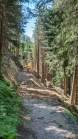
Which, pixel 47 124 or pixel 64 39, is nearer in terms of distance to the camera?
pixel 47 124

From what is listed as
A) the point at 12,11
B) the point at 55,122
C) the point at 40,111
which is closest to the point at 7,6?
the point at 12,11

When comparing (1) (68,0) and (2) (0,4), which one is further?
(2) (0,4)

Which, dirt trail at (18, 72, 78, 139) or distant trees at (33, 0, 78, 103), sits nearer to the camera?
dirt trail at (18, 72, 78, 139)

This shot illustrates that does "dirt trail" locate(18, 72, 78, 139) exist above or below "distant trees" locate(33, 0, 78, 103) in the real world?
below

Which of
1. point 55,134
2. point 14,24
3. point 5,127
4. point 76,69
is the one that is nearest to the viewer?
point 5,127

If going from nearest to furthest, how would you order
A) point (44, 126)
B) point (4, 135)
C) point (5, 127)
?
1. point (4, 135)
2. point (5, 127)
3. point (44, 126)

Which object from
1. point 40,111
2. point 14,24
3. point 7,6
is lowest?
point 40,111

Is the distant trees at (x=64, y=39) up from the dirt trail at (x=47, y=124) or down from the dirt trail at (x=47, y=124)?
up

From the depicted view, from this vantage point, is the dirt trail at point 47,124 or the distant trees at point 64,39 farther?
the distant trees at point 64,39

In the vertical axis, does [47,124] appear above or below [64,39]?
→ below

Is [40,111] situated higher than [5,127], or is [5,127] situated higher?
[5,127]

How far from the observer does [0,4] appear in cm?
1230

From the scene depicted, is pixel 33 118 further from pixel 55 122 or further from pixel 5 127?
pixel 5 127

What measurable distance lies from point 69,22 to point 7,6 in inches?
148
